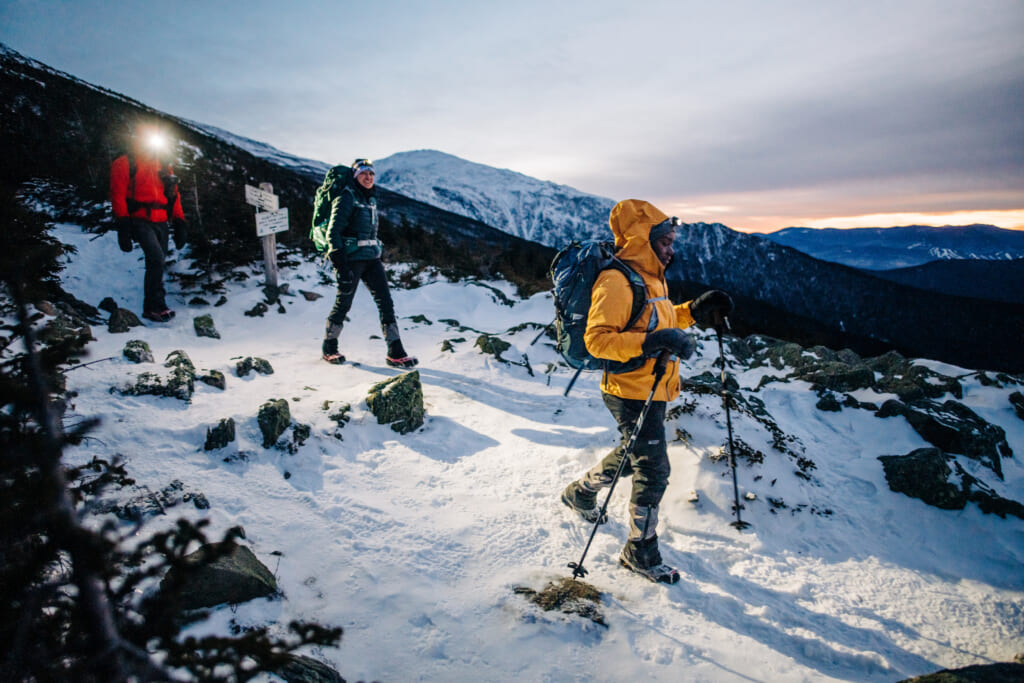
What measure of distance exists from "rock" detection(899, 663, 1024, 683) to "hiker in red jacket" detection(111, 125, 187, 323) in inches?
341

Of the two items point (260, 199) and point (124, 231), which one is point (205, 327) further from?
point (260, 199)

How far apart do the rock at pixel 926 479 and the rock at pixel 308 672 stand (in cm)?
521

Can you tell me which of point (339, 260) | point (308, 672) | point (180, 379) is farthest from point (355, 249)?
point (308, 672)

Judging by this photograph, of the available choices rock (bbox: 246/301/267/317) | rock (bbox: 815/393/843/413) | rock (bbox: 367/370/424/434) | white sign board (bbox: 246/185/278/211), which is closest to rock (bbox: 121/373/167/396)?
rock (bbox: 367/370/424/434)

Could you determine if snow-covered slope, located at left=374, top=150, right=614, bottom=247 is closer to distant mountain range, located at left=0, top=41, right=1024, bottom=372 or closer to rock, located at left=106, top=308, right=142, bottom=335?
distant mountain range, located at left=0, top=41, right=1024, bottom=372

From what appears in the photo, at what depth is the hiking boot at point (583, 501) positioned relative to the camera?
11.1ft

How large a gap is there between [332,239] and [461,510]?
376 cm

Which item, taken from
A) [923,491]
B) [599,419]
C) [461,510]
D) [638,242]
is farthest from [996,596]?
[461,510]

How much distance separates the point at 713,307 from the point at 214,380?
4.93m

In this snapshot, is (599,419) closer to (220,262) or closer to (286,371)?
(286,371)

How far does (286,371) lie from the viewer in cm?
543

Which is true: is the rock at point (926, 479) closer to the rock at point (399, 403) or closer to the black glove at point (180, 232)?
the rock at point (399, 403)

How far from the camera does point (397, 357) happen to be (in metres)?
6.04

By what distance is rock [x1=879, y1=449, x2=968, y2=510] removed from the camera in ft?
12.7
